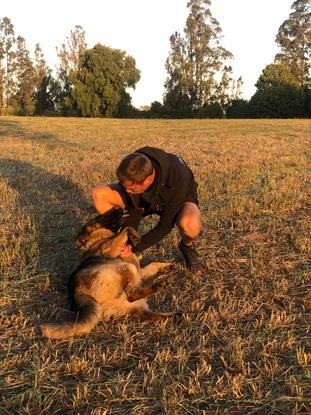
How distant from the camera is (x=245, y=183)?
7383mm

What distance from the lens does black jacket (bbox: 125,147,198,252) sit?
13.5ft

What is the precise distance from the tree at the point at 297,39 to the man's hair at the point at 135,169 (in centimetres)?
4559

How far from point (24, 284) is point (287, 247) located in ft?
7.83

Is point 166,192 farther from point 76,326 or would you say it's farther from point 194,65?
point 194,65

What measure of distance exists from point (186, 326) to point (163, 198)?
139cm

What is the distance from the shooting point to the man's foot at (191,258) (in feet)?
13.5

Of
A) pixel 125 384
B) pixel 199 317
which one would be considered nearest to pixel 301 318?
pixel 199 317

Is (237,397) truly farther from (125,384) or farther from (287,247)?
(287,247)

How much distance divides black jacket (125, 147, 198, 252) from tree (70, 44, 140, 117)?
40428 millimetres

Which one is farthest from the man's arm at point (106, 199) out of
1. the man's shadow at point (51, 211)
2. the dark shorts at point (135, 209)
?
the man's shadow at point (51, 211)

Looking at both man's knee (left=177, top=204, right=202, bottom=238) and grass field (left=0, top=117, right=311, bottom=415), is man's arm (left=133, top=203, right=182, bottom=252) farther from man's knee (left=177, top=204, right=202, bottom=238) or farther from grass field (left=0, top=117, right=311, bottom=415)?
grass field (left=0, top=117, right=311, bottom=415)

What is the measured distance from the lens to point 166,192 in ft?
13.8

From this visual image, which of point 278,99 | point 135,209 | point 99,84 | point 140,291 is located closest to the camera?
point 140,291

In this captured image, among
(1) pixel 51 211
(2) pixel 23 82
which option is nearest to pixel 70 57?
(2) pixel 23 82
